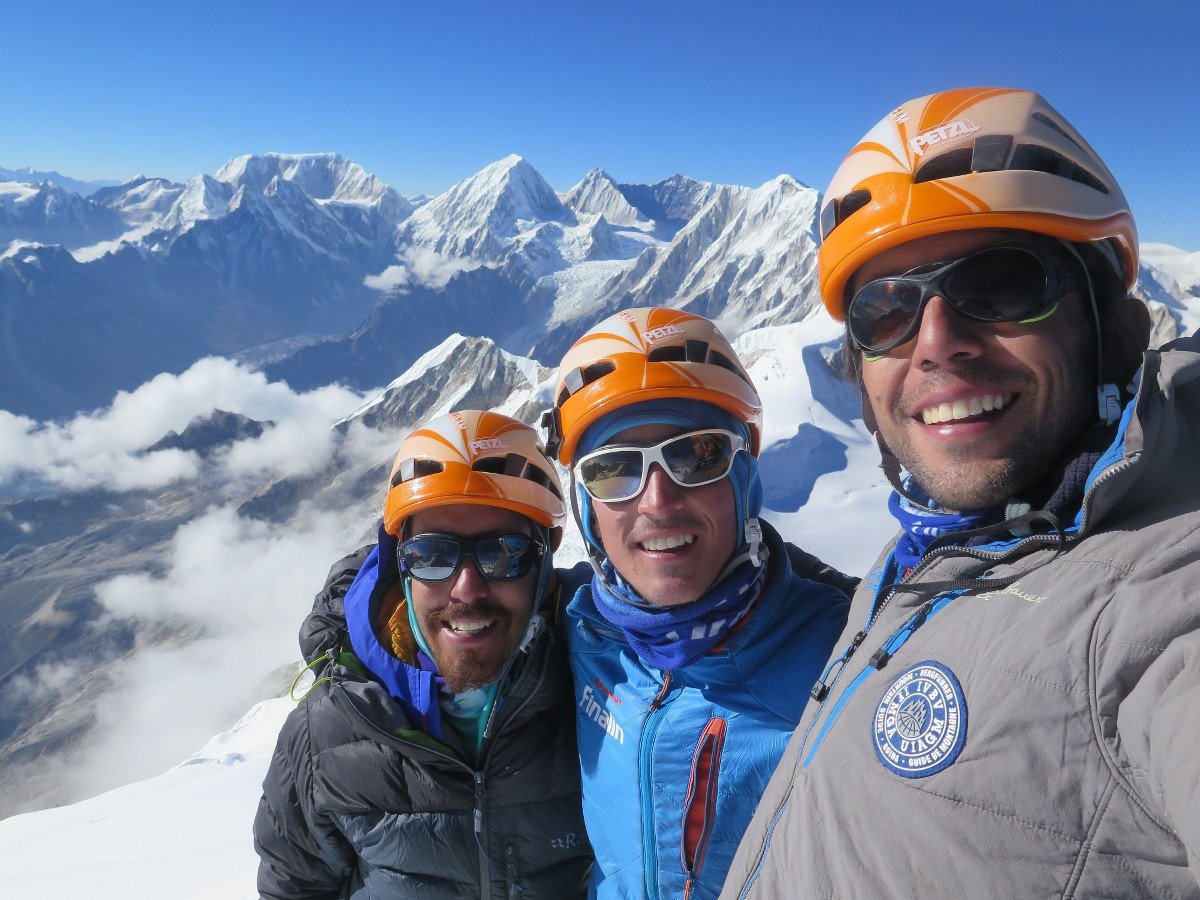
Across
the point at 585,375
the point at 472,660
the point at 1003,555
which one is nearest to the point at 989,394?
the point at 1003,555

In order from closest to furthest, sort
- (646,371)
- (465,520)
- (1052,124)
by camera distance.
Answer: (1052,124) < (646,371) < (465,520)

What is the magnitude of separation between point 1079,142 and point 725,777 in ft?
10.8

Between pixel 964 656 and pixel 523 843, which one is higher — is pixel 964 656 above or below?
above

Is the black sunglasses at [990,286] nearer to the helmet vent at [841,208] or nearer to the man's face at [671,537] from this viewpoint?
the helmet vent at [841,208]

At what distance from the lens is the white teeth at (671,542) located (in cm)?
364

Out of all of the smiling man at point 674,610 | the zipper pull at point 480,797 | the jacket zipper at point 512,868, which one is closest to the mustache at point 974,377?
the smiling man at point 674,610

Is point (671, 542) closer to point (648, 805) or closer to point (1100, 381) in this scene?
point (648, 805)

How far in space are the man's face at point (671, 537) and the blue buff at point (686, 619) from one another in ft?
0.26

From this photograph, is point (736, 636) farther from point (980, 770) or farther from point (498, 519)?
point (498, 519)

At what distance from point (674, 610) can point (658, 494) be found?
63 cm

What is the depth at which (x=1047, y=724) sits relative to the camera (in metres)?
1.64

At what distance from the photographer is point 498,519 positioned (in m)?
4.77

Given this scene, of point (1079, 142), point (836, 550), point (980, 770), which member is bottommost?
point (836, 550)

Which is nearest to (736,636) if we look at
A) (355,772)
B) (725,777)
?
(725,777)
